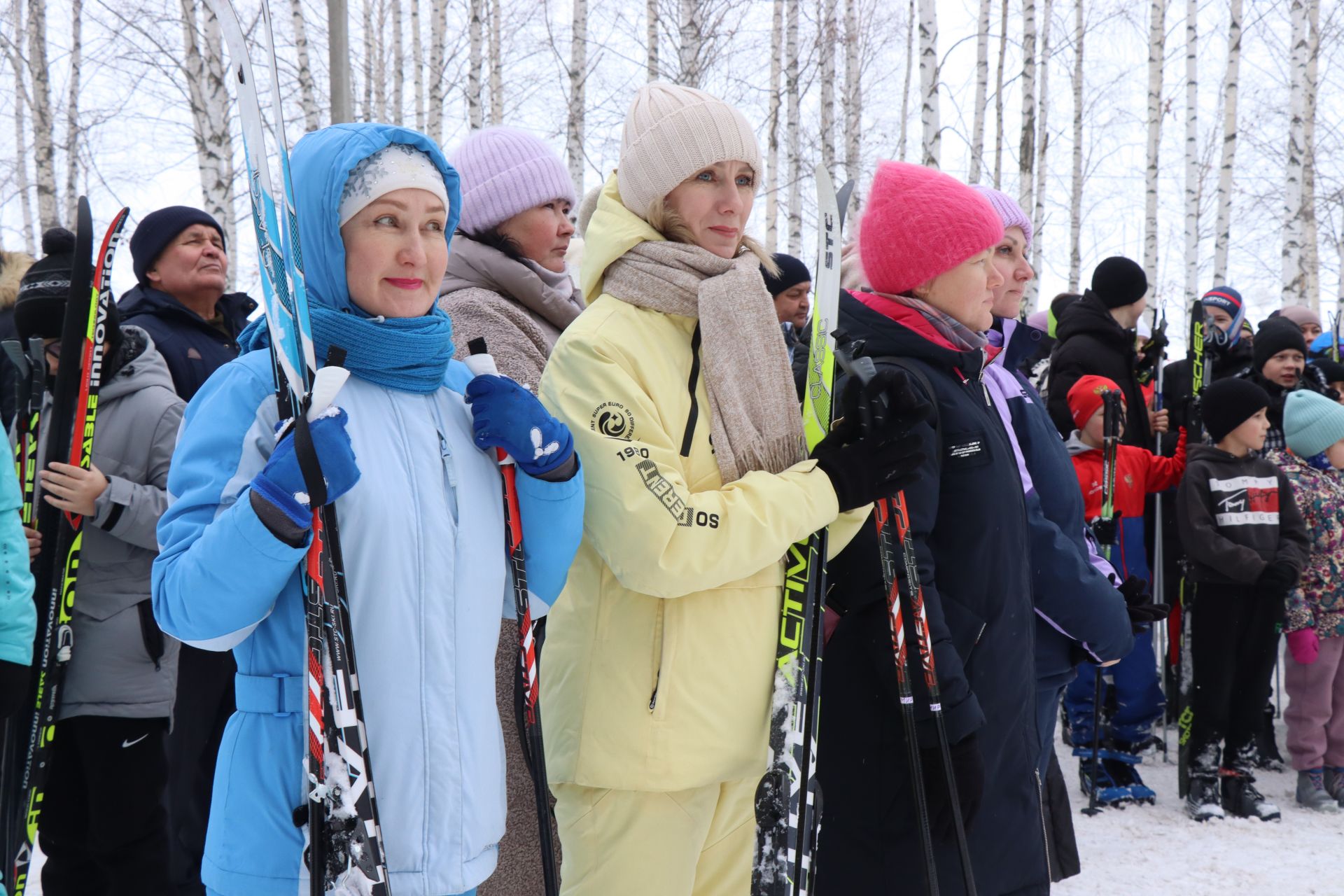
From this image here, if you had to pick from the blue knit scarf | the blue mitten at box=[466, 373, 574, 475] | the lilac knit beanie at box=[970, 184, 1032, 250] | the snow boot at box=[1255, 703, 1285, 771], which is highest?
the lilac knit beanie at box=[970, 184, 1032, 250]

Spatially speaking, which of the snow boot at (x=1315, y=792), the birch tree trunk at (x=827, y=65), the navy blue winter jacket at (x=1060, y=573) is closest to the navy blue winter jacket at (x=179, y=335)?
the navy blue winter jacket at (x=1060, y=573)

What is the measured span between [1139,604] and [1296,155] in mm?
12628

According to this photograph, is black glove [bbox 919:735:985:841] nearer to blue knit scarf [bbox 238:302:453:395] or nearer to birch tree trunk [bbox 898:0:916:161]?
blue knit scarf [bbox 238:302:453:395]

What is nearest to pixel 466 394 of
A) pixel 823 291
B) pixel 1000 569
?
pixel 823 291

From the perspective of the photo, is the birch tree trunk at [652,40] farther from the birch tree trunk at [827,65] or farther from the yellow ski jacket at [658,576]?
the yellow ski jacket at [658,576]

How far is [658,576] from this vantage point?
206 centimetres

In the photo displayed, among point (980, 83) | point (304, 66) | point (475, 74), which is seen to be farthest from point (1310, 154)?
point (304, 66)

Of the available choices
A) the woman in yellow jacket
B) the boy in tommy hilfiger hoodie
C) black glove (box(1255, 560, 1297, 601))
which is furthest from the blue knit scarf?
black glove (box(1255, 560, 1297, 601))

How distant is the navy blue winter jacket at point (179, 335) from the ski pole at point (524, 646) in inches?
85.6

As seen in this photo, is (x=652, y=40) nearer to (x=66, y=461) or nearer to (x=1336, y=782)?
(x=1336, y=782)

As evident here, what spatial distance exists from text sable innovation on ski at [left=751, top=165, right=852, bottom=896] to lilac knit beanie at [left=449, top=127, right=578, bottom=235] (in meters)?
0.99

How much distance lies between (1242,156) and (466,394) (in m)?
27.1

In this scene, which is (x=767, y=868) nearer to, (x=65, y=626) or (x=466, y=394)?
(x=466, y=394)

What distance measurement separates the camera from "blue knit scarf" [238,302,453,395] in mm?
1888
